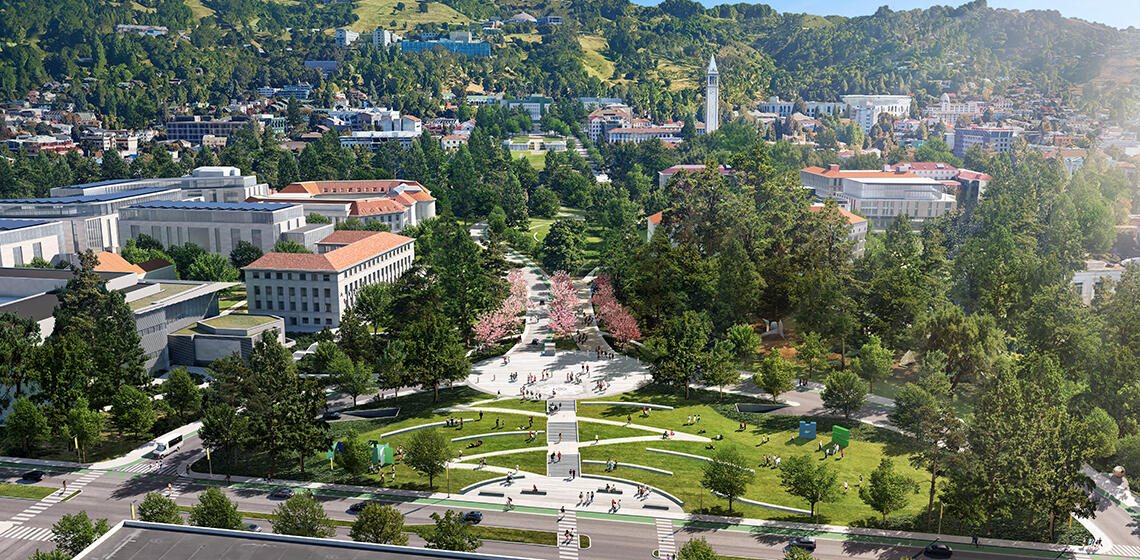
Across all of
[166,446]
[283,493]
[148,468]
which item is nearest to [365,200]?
[166,446]

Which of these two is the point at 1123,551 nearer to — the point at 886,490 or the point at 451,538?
the point at 886,490

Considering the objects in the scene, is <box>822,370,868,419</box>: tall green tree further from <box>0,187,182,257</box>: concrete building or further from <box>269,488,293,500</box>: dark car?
<box>0,187,182,257</box>: concrete building

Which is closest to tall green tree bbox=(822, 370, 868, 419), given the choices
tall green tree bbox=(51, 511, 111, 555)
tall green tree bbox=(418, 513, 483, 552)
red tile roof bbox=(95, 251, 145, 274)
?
tall green tree bbox=(418, 513, 483, 552)

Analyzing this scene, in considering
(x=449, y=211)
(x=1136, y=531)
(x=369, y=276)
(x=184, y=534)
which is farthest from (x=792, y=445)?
(x=449, y=211)

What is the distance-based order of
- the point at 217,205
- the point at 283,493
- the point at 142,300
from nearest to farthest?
the point at 283,493 < the point at 142,300 < the point at 217,205

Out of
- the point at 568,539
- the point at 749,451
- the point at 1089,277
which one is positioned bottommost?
the point at 568,539

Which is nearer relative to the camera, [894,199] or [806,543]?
[806,543]

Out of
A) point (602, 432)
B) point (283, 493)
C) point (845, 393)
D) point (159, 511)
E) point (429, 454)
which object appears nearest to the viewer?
point (159, 511)
